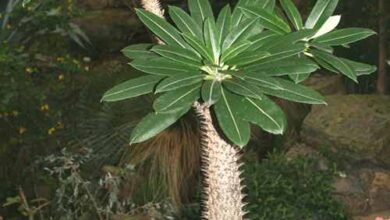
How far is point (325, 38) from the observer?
1313 mm

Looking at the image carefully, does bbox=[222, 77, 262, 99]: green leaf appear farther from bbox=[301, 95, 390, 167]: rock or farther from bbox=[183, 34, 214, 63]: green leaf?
bbox=[301, 95, 390, 167]: rock

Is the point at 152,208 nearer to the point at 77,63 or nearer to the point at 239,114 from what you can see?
the point at 77,63

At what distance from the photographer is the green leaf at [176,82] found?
109cm

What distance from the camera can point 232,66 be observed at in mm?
1174

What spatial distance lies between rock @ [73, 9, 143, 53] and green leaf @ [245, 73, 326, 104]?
5.90 metres

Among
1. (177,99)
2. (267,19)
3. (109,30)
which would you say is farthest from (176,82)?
(109,30)

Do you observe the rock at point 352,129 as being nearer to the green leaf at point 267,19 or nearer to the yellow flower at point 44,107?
the yellow flower at point 44,107

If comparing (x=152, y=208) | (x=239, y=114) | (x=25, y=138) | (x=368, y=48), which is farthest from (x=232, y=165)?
(x=368, y=48)

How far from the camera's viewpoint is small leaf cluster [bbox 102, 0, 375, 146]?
3.60 feet

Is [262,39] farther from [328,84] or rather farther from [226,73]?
[328,84]

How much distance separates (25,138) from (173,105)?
14.0 feet

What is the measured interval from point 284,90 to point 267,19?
18 cm

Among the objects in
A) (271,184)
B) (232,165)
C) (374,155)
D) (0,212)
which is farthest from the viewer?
(0,212)

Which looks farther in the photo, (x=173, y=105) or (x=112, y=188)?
(x=112, y=188)
